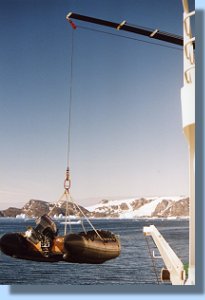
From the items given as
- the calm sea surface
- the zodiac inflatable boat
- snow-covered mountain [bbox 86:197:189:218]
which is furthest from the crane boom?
the zodiac inflatable boat

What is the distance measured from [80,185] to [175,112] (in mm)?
668

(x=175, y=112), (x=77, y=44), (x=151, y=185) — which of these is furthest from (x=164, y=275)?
(x=77, y=44)

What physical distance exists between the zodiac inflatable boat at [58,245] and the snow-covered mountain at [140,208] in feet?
0.39

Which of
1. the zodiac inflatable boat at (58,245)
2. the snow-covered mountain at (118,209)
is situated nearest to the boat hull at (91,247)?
the zodiac inflatable boat at (58,245)

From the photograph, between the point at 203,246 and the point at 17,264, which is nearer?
the point at 203,246

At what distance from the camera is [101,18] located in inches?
119

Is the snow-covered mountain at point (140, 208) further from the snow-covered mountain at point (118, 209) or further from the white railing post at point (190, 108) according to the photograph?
the white railing post at point (190, 108)

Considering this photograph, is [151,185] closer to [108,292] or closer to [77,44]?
[108,292]

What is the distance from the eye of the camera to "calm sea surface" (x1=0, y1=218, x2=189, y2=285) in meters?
2.84

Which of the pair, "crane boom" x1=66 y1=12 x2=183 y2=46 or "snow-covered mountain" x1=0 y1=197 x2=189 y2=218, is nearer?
"snow-covered mountain" x1=0 y1=197 x2=189 y2=218

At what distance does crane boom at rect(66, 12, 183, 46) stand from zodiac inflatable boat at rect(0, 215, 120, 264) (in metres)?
1.12

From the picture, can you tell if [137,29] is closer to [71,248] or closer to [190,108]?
[190,108]

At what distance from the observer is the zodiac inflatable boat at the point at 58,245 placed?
294cm

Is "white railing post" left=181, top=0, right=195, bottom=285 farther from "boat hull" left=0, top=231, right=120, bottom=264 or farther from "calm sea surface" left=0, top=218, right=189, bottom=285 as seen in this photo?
"boat hull" left=0, top=231, right=120, bottom=264
